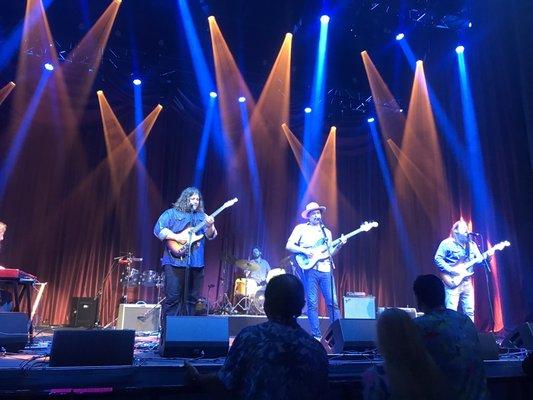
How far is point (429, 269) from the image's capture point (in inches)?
447

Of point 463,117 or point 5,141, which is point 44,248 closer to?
point 5,141

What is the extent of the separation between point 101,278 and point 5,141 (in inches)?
152

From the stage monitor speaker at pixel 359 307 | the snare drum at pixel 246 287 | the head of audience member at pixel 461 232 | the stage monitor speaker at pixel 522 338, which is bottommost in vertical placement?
the stage monitor speaker at pixel 522 338

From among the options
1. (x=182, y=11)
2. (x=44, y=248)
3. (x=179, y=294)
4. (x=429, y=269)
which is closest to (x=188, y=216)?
(x=179, y=294)

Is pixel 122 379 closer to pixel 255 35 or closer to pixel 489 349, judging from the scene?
pixel 489 349

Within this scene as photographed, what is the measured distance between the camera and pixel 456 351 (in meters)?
2.58

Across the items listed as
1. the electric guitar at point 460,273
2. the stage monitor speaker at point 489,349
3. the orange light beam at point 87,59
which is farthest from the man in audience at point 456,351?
the orange light beam at point 87,59

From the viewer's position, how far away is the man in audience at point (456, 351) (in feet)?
8.37

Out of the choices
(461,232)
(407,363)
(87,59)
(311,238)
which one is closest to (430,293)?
(407,363)

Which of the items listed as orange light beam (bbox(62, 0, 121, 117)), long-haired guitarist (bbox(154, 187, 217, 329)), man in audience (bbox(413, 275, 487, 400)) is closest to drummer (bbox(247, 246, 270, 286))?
long-haired guitarist (bbox(154, 187, 217, 329))

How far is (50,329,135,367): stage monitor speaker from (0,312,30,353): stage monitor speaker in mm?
1240

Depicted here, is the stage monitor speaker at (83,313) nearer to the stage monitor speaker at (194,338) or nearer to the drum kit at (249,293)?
the drum kit at (249,293)

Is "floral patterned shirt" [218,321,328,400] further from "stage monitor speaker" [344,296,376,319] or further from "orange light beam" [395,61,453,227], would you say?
"orange light beam" [395,61,453,227]

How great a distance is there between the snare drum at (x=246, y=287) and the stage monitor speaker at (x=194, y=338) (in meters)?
6.78
